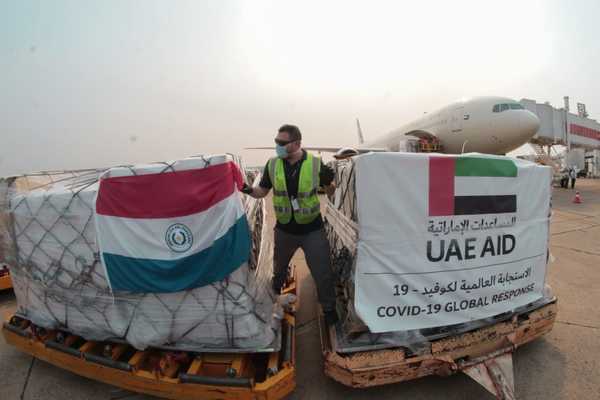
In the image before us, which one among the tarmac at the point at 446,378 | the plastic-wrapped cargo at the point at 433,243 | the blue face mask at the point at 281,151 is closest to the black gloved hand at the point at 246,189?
the blue face mask at the point at 281,151

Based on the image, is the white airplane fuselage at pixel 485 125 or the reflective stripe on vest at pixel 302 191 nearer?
the reflective stripe on vest at pixel 302 191

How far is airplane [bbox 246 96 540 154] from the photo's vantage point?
40.3 ft

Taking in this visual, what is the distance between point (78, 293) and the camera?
7.68 ft

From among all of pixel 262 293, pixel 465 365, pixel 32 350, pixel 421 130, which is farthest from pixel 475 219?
pixel 421 130

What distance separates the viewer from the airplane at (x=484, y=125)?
1227 centimetres

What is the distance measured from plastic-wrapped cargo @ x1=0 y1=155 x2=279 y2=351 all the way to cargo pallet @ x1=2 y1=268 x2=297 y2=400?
121mm

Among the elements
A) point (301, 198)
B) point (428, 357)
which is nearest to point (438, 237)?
point (428, 357)

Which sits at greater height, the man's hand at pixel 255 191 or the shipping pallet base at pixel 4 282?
the man's hand at pixel 255 191

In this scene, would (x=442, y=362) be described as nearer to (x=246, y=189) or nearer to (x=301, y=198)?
(x=301, y=198)

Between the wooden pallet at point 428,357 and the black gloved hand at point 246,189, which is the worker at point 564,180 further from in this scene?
the black gloved hand at point 246,189

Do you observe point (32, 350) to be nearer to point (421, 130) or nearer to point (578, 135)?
point (421, 130)

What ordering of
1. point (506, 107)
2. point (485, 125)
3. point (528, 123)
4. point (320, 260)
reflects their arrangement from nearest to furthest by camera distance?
point (320, 260) < point (528, 123) < point (506, 107) < point (485, 125)

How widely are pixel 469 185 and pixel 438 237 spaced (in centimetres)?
49

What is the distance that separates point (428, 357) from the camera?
2047mm
